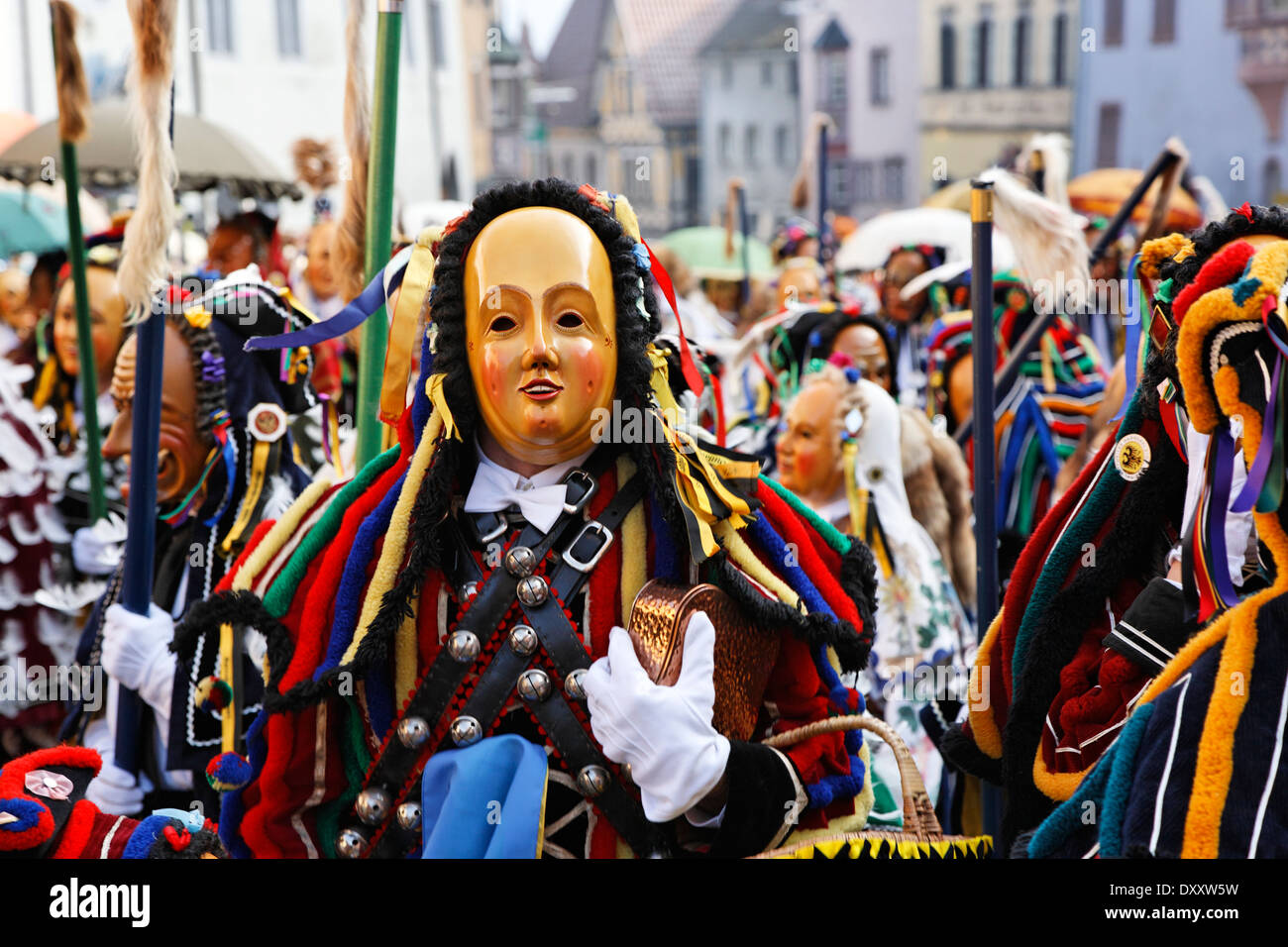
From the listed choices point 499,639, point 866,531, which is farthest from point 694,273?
point 499,639

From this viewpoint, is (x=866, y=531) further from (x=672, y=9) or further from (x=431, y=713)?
(x=672, y=9)

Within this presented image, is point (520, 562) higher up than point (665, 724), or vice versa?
point (520, 562)

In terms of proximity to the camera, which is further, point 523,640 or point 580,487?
point 580,487

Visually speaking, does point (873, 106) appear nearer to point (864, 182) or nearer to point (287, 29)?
point (864, 182)

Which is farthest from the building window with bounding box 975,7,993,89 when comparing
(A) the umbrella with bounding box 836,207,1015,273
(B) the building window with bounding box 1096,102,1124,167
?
(A) the umbrella with bounding box 836,207,1015,273

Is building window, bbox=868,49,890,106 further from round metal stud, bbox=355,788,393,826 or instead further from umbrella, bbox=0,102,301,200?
round metal stud, bbox=355,788,393,826

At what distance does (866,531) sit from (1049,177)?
7.38 ft

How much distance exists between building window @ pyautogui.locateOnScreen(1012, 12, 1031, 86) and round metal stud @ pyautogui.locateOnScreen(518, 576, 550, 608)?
1232 inches

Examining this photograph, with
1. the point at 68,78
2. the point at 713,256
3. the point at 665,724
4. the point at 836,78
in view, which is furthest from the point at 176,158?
the point at 836,78

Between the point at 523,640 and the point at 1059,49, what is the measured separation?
→ 102 feet

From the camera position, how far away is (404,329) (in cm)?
281

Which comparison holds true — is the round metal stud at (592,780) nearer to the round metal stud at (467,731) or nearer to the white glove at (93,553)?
the round metal stud at (467,731)

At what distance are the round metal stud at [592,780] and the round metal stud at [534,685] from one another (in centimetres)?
14
